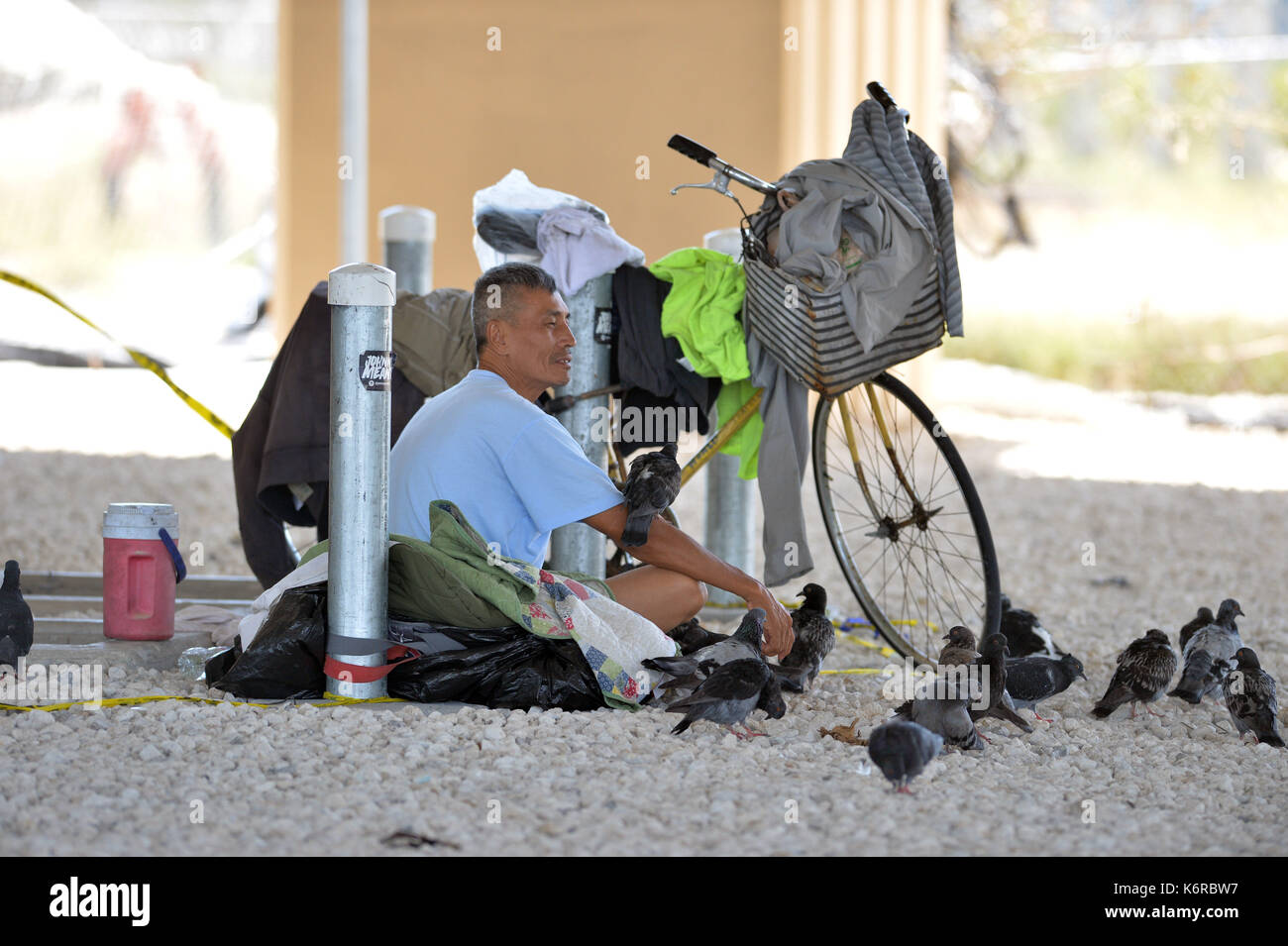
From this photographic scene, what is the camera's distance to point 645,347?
4578mm

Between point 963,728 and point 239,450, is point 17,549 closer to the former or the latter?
point 239,450

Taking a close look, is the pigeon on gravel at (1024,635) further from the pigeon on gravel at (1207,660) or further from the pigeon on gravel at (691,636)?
the pigeon on gravel at (691,636)

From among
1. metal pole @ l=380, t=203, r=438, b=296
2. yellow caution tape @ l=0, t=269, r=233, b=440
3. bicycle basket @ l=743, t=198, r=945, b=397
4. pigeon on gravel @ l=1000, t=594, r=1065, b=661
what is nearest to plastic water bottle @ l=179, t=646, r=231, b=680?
yellow caution tape @ l=0, t=269, r=233, b=440

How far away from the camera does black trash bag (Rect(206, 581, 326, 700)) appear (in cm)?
355

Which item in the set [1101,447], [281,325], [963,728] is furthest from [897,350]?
[281,325]

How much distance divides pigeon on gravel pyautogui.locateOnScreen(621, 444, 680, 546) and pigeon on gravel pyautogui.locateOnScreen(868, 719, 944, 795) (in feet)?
2.91

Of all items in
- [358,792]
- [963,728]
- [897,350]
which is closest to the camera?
[358,792]

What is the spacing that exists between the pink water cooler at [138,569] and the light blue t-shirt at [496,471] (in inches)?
30.3

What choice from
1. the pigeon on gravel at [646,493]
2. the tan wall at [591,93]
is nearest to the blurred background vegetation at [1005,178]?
the tan wall at [591,93]

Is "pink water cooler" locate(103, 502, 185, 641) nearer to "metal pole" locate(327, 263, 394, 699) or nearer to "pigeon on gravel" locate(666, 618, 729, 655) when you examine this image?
"metal pole" locate(327, 263, 394, 699)

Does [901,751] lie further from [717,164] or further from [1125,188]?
[1125,188]

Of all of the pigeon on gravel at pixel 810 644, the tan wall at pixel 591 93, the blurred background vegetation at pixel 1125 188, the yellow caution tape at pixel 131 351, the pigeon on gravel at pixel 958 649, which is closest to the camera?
the pigeon on gravel at pixel 958 649

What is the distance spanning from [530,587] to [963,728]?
117 cm

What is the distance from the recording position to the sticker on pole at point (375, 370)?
11.6 feet
